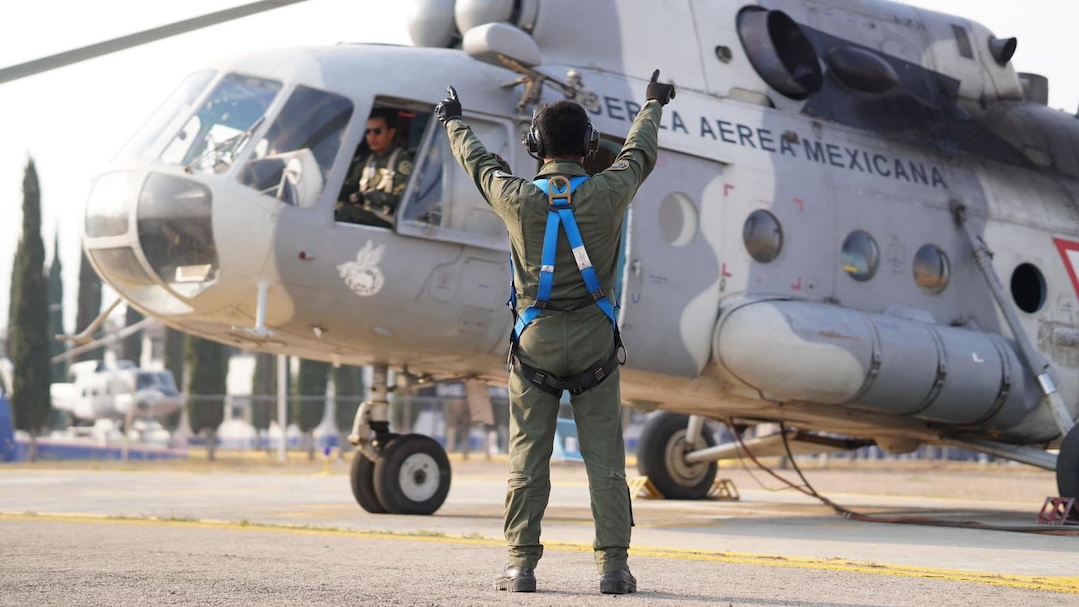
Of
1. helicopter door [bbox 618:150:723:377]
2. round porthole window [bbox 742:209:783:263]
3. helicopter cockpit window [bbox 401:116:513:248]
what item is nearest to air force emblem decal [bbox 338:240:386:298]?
helicopter cockpit window [bbox 401:116:513:248]

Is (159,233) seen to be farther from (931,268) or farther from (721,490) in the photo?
(721,490)

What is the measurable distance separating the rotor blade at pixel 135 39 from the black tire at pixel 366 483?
18.6 feet

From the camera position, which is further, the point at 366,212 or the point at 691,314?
the point at 691,314

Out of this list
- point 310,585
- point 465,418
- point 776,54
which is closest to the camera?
point 310,585

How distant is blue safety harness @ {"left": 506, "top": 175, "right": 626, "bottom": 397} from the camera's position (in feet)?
17.4

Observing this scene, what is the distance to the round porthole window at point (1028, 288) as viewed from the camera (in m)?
11.7

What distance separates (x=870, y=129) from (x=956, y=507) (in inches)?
207

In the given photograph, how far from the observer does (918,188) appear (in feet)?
37.3

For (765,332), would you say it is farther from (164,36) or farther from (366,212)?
(164,36)

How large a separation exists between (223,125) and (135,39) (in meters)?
3.93

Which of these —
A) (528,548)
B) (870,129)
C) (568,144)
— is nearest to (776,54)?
(870,129)

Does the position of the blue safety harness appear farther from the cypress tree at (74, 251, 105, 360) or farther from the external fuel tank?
the cypress tree at (74, 251, 105, 360)

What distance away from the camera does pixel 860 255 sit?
35.9 ft

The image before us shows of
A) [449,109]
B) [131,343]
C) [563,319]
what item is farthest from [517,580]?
[131,343]
